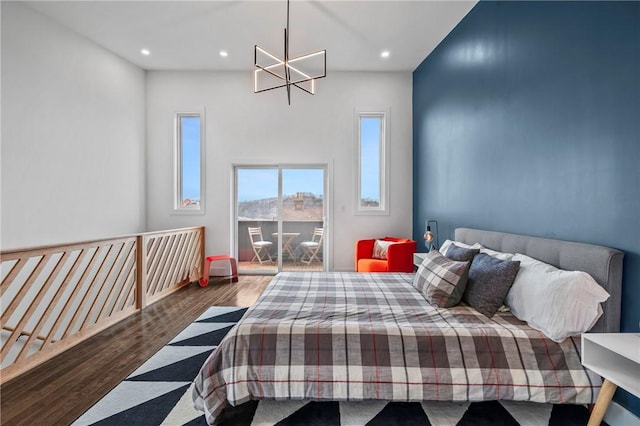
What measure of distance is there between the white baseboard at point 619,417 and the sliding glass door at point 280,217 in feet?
12.8

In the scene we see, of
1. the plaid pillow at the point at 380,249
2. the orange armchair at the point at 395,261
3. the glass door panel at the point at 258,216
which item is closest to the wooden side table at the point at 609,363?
the orange armchair at the point at 395,261

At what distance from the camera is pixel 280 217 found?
5258 millimetres

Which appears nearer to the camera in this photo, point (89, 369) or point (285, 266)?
point (89, 369)

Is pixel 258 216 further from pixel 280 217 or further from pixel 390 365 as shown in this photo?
pixel 390 365

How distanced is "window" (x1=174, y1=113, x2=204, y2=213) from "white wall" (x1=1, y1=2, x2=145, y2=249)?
1.95ft

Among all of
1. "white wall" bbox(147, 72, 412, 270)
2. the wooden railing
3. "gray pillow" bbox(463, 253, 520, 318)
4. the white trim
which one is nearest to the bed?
"gray pillow" bbox(463, 253, 520, 318)

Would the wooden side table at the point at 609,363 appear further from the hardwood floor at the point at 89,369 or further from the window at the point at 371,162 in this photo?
the window at the point at 371,162

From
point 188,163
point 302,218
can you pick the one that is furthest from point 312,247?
point 188,163

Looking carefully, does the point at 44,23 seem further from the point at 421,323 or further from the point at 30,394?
the point at 421,323

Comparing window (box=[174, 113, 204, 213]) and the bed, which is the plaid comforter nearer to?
the bed

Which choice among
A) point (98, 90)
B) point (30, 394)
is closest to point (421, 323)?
point (30, 394)

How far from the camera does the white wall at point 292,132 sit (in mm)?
5086

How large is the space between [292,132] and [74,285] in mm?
3747

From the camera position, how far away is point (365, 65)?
4.81m
